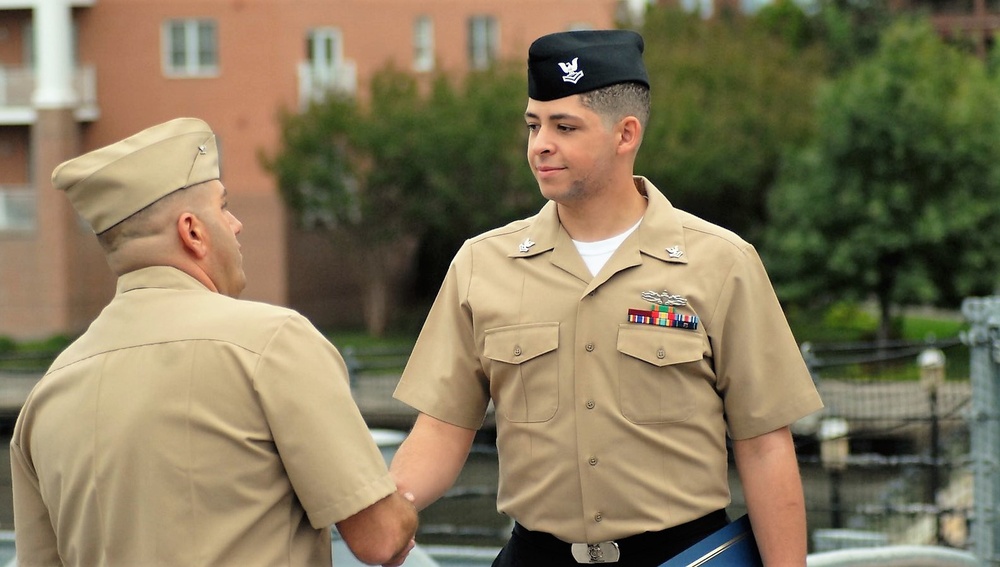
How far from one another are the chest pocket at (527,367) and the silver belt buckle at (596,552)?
309mm

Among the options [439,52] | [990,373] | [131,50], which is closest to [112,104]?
[131,50]

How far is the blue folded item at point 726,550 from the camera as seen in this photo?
3172 mm

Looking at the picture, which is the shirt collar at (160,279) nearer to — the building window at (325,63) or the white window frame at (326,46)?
the building window at (325,63)

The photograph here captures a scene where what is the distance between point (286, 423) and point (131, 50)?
117 ft

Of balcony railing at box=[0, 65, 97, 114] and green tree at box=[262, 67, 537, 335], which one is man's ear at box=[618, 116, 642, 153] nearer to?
green tree at box=[262, 67, 537, 335]

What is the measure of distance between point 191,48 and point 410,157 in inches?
282

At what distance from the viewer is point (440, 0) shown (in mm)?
37219

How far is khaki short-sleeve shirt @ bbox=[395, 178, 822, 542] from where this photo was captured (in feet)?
10.5

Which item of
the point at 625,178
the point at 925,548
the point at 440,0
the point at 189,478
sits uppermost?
the point at 440,0

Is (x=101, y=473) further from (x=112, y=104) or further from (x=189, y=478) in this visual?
(x=112, y=104)

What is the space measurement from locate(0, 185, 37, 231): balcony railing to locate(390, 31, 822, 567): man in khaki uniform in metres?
34.6

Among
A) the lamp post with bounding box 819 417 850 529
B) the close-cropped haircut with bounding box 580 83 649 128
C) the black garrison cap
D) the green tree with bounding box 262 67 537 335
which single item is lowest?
the lamp post with bounding box 819 417 850 529

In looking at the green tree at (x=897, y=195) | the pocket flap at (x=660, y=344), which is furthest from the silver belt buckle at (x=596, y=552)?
the green tree at (x=897, y=195)

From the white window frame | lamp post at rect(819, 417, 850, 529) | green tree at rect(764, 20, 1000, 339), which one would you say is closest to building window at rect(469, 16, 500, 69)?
the white window frame
